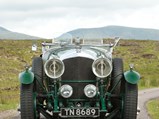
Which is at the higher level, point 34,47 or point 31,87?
point 34,47

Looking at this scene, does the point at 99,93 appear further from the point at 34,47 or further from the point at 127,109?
the point at 34,47

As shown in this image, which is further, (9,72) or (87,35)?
(9,72)

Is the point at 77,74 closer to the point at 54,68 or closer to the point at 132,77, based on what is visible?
the point at 54,68

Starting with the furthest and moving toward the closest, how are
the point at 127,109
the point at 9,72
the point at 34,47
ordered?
the point at 9,72 < the point at 34,47 < the point at 127,109

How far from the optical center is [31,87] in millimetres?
11422

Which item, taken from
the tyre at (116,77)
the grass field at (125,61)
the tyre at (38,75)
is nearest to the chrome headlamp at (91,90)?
the tyre at (116,77)

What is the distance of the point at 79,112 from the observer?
10.8 m

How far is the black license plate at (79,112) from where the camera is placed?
35.2 ft

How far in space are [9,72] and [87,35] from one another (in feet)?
104

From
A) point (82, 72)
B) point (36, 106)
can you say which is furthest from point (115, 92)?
point (36, 106)

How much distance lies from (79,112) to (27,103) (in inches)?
49.9

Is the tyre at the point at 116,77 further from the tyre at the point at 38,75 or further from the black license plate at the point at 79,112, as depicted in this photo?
the tyre at the point at 38,75

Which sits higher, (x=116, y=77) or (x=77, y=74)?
(x=77, y=74)

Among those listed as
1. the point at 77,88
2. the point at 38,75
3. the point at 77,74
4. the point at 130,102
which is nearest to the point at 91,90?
the point at 77,88
